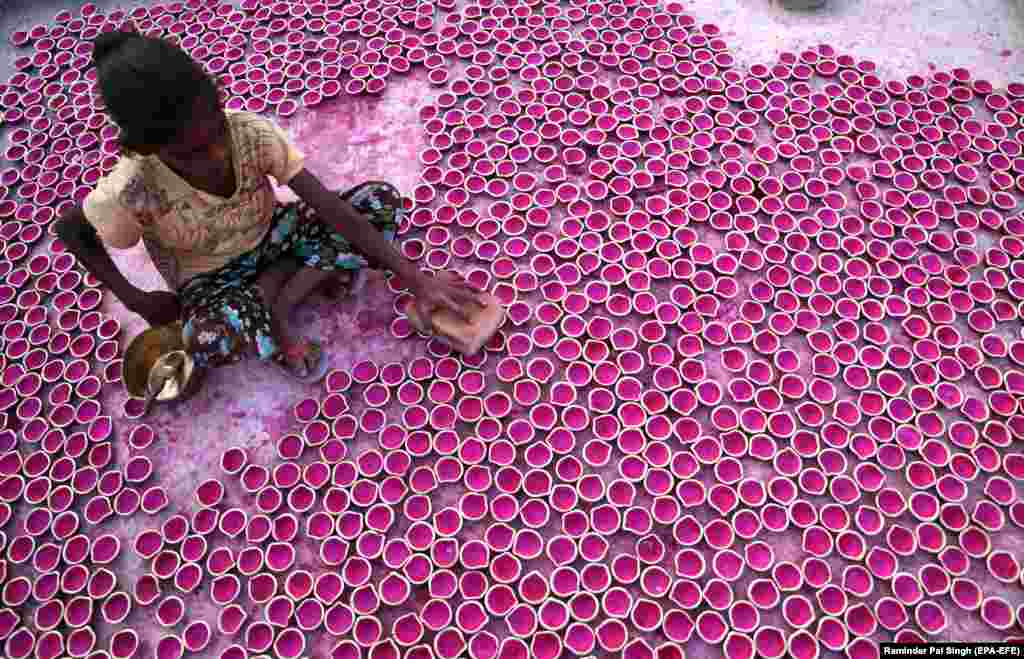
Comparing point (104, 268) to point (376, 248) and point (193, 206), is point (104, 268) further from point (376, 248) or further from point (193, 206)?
point (376, 248)

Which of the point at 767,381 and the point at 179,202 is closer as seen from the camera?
the point at 179,202

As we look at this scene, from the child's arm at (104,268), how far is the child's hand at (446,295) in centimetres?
79

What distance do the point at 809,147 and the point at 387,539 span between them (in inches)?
90.7

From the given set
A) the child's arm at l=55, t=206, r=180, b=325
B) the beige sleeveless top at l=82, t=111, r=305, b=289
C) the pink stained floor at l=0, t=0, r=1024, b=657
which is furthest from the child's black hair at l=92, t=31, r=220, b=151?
the pink stained floor at l=0, t=0, r=1024, b=657

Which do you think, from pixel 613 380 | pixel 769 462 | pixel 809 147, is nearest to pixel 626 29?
pixel 809 147

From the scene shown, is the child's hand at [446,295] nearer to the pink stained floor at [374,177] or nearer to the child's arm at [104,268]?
the pink stained floor at [374,177]

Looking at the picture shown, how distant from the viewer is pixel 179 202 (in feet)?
6.56

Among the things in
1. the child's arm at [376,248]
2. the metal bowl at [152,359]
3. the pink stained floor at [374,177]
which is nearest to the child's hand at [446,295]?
the child's arm at [376,248]

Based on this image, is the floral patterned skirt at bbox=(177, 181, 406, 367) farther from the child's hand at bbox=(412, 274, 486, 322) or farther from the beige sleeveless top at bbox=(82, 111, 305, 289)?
the child's hand at bbox=(412, 274, 486, 322)

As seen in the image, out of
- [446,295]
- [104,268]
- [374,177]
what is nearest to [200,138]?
[104,268]

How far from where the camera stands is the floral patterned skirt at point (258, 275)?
215cm

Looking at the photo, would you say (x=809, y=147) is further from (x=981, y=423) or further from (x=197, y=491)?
(x=197, y=491)

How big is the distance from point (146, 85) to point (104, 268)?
69 centimetres

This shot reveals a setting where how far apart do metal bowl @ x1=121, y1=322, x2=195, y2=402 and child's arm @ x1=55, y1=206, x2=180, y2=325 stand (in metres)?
0.24
